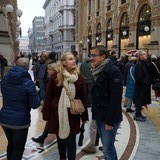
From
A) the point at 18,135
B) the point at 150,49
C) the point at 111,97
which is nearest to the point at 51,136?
the point at 18,135

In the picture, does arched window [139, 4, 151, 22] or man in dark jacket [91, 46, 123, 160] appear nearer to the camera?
man in dark jacket [91, 46, 123, 160]

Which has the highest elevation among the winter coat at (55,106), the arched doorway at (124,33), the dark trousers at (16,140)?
the arched doorway at (124,33)

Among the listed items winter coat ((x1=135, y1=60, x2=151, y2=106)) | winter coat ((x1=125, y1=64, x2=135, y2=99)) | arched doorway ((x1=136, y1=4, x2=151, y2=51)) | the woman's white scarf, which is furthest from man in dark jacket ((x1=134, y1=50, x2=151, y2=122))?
arched doorway ((x1=136, y1=4, x2=151, y2=51))

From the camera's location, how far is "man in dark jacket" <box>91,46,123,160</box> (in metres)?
3.73

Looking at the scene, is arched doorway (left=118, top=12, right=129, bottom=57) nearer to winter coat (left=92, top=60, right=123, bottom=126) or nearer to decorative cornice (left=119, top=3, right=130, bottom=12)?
decorative cornice (left=119, top=3, right=130, bottom=12)

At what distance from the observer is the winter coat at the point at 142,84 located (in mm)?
7461

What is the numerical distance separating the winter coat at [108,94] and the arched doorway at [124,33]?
960 inches

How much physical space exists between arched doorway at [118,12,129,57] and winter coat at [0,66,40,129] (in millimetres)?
24491

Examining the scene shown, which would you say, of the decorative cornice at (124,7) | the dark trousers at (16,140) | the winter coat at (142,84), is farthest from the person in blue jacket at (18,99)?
the decorative cornice at (124,7)

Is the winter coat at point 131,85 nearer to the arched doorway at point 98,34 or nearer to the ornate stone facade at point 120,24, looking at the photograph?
the ornate stone facade at point 120,24

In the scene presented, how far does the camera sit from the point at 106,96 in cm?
383

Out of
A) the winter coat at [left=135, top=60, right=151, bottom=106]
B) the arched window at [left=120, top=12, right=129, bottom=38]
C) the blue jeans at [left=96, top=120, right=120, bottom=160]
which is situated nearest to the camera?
the blue jeans at [left=96, top=120, right=120, bottom=160]

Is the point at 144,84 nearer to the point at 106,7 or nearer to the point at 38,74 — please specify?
the point at 38,74

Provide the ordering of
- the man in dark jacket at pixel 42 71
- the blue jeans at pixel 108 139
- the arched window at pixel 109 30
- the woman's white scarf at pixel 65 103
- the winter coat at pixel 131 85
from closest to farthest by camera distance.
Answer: the blue jeans at pixel 108 139, the woman's white scarf at pixel 65 103, the man in dark jacket at pixel 42 71, the winter coat at pixel 131 85, the arched window at pixel 109 30
